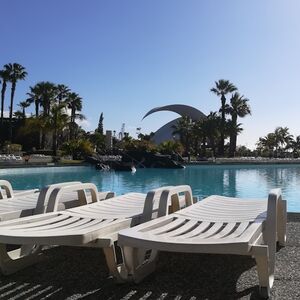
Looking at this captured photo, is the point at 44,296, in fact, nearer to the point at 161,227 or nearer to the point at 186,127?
the point at 161,227

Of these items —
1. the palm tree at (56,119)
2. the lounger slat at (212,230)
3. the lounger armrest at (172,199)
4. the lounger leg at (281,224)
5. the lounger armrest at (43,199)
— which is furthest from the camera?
the palm tree at (56,119)

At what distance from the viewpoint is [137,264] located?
3.58 metres

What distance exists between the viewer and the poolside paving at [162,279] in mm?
3191

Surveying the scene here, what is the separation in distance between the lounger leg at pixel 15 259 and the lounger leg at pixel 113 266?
3.18 feet

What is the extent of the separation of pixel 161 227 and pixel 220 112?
49117 millimetres

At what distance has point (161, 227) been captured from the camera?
3.64 metres

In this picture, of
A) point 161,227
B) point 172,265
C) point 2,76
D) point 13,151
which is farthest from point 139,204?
point 2,76

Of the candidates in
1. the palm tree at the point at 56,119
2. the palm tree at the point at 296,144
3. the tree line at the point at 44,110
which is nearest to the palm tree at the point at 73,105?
the tree line at the point at 44,110

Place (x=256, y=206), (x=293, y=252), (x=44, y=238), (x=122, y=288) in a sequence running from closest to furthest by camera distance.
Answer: (x=44, y=238) < (x=122, y=288) < (x=293, y=252) < (x=256, y=206)

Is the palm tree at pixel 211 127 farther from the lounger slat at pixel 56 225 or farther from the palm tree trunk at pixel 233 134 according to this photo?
the lounger slat at pixel 56 225

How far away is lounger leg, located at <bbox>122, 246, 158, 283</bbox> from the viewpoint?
3.31m

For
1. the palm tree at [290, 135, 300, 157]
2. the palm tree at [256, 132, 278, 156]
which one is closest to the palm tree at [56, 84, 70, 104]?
the palm tree at [256, 132, 278, 156]

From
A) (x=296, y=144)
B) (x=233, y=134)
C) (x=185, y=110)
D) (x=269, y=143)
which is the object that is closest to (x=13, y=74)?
(x=233, y=134)

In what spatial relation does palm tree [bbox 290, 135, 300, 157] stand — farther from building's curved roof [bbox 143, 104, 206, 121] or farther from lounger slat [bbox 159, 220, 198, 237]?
lounger slat [bbox 159, 220, 198, 237]
